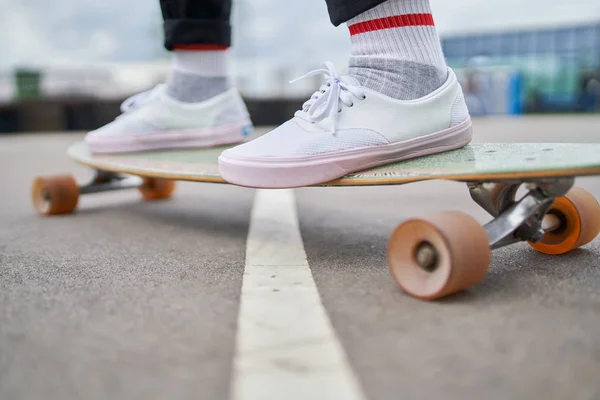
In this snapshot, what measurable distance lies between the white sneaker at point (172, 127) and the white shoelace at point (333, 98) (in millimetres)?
976

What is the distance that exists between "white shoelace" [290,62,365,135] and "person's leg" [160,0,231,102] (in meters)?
1.09

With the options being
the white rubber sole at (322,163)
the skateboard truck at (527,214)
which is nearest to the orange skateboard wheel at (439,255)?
the skateboard truck at (527,214)

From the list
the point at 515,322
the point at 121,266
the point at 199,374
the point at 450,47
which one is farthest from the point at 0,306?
the point at 450,47

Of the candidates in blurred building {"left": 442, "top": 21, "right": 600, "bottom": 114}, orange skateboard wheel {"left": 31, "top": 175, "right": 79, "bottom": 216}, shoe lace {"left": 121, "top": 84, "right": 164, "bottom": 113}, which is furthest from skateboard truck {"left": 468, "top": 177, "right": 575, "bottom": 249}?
blurred building {"left": 442, "top": 21, "right": 600, "bottom": 114}

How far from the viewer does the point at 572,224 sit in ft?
5.07

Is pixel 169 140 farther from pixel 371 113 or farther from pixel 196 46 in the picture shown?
pixel 371 113

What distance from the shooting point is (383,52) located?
5.23 ft

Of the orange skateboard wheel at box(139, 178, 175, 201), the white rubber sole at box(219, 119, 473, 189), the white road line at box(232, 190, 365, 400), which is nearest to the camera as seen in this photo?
the white road line at box(232, 190, 365, 400)

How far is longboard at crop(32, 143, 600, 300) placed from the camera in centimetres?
115

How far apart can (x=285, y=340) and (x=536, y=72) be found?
25.4 metres

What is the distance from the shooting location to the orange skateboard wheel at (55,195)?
8.29 feet

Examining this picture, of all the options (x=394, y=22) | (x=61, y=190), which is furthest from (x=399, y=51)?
(x=61, y=190)

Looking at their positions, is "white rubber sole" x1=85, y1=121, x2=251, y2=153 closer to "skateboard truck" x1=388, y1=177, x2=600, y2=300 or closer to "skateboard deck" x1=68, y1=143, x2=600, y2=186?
"skateboard deck" x1=68, y1=143, x2=600, y2=186

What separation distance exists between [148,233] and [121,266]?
0.52 metres
